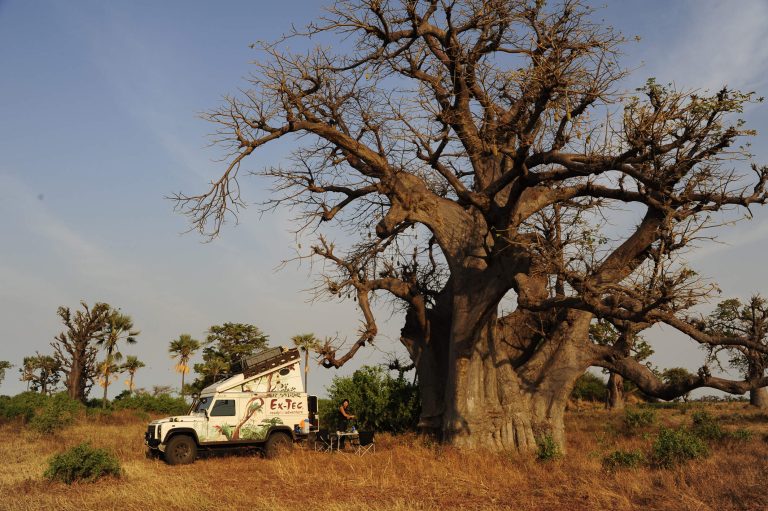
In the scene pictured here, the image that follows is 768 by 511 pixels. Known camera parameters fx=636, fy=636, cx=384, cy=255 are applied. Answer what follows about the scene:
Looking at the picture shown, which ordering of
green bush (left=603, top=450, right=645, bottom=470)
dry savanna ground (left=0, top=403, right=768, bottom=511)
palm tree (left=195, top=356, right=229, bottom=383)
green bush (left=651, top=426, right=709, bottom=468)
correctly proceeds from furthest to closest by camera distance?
Result: palm tree (left=195, top=356, right=229, bottom=383)
green bush (left=651, top=426, right=709, bottom=468)
green bush (left=603, top=450, right=645, bottom=470)
dry savanna ground (left=0, top=403, right=768, bottom=511)

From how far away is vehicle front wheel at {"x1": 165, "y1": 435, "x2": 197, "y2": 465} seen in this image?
566 inches

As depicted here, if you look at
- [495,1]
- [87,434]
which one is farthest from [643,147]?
[87,434]

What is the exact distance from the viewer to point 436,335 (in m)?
16.9

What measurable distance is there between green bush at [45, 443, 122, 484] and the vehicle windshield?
13.6 feet

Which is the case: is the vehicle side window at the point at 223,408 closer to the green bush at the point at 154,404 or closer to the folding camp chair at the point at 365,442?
the folding camp chair at the point at 365,442

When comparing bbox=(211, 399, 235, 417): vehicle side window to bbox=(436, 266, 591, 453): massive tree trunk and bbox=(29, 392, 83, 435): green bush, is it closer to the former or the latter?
bbox=(436, 266, 591, 453): massive tree trunk

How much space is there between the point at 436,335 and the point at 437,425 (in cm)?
237

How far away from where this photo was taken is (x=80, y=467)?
10.9 m

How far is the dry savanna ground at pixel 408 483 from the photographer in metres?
8.65

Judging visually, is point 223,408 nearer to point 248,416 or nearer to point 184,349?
point 248,416

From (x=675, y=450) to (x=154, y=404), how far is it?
93.3 feet

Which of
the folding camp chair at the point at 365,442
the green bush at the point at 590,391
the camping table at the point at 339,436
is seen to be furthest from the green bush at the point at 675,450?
the green bush at the point at 590,391

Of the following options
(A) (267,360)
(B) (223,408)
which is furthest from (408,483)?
(A) (267,360)

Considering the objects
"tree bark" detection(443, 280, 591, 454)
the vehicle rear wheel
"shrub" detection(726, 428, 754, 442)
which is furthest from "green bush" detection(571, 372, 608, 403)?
the vehicle rear wheel
